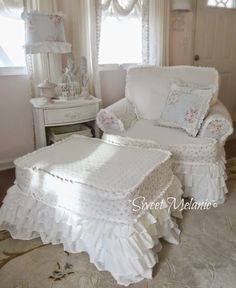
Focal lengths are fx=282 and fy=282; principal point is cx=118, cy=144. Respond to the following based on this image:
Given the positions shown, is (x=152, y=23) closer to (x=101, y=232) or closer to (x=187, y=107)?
(x=187, y=107)

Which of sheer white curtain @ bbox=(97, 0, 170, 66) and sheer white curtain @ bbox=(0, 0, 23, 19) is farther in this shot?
sheer white curtain @ bbox=(97, 0, 170, 66)

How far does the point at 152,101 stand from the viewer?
2.57 metres

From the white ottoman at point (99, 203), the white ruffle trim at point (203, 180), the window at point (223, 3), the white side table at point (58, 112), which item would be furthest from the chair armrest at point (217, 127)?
the window at point (223, 3)

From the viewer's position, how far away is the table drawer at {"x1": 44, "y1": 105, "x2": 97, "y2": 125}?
7.38 ft

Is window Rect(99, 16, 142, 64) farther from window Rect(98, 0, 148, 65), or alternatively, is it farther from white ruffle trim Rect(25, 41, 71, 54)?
white ruffle trim Rect(25, 41, 71, 54)

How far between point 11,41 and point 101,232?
1895 mm

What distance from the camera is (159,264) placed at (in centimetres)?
154

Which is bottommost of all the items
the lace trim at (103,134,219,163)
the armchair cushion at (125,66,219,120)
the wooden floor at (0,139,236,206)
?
the wooden floor at (0,139,236,206)

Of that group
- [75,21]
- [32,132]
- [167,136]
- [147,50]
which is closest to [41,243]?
[167,136]

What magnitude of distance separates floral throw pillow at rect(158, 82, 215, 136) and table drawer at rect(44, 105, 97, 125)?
1.98 ft

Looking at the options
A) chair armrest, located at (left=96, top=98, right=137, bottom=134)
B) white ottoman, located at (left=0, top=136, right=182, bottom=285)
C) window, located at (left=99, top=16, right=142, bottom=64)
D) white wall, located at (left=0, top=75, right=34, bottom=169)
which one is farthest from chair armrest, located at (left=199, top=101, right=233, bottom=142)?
white wall, located at (left=0, top=75, right=34, bottom=169)

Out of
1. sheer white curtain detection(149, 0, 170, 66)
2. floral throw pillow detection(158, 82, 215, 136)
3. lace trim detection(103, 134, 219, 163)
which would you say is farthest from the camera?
sheer white curtain detection(149, 0, 170, 66)

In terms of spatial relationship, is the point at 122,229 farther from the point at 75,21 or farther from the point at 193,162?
the point at 75,21

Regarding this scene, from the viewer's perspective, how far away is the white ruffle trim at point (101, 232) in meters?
1.38
